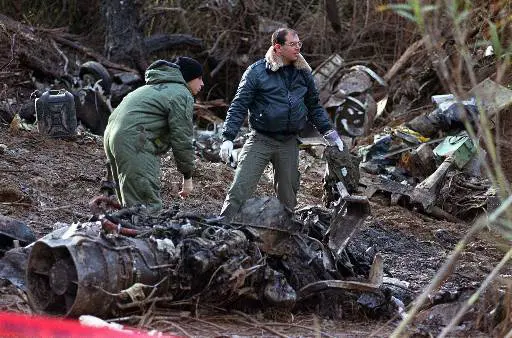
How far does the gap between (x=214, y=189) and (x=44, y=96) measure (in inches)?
102

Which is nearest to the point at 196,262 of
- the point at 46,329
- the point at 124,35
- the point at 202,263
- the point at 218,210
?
the point at 202,263

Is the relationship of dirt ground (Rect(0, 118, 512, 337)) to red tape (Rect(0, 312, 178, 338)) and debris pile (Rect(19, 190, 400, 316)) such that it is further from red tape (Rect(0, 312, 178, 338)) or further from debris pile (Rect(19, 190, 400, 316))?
red tape (Rect(0, 312, 178, 338))

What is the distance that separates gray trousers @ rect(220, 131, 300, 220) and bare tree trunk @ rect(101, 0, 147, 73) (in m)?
8.55

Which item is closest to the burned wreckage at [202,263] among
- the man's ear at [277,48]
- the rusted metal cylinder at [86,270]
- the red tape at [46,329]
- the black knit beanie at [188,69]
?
the rusted metal cylinder at [86,270]

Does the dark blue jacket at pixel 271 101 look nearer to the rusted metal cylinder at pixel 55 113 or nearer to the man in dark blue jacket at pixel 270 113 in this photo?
the man in dark blue jacket at pixel 270 113

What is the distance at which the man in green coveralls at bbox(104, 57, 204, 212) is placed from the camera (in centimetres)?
727

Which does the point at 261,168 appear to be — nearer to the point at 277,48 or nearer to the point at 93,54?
the point at 277,48

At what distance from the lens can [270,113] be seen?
7.86 m

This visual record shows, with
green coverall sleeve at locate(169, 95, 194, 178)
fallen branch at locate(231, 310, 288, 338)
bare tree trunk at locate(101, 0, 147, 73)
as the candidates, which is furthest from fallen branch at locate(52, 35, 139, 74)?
fallen branch at locate(231, 310, 288, 338)

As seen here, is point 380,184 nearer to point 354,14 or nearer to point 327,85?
point 327,85

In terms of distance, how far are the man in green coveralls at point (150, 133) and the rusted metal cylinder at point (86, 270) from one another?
146cm

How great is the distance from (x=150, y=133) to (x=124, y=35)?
9.39 metres

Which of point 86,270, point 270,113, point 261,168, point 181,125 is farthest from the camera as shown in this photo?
point 261,168

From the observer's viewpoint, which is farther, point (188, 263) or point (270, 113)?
point (270, 113)
